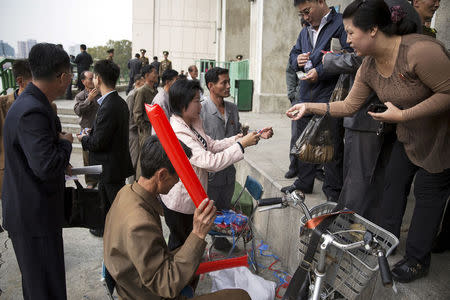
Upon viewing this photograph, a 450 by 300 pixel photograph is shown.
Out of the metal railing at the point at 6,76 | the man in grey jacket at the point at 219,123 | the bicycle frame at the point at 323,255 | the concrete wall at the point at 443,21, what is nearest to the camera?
the bicycle frame at the point at 323,255

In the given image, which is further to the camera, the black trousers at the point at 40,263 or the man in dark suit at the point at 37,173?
the black trousers at the point at 40,263

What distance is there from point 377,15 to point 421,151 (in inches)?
34.5

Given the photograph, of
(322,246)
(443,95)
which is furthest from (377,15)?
(322,246)

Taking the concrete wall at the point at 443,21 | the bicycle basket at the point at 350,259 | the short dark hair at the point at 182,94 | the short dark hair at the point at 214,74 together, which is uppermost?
the concrete wall at the point at 443,21

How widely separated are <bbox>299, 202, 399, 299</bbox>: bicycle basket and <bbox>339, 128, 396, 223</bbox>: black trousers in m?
0.69

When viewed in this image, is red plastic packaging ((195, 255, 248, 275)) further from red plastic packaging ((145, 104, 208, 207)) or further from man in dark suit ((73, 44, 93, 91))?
man in dark suit ((73, 44, 93, 91))

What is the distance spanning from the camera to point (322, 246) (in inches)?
63.9

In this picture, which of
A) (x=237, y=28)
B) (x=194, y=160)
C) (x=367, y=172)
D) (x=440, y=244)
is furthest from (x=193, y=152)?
(x=237, y=28)

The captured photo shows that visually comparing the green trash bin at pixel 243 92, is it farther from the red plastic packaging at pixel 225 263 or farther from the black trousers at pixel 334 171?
the red plastic packaging at pixel 225 263

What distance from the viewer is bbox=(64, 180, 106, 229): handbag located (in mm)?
2576

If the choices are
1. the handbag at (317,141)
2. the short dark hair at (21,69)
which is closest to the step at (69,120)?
the short dark hair at (21,69)

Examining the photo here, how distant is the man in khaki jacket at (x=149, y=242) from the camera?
1638 mm

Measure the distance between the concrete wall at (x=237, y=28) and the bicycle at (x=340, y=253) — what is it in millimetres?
18273

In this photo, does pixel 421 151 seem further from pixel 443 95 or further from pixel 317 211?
pixel 317 211
